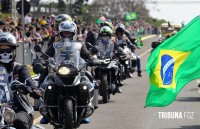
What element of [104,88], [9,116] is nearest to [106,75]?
[104,88]

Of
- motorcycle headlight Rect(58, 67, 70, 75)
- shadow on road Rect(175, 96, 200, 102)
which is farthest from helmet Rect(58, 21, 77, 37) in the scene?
shadow on road Rect(175, 96, 200, 102)

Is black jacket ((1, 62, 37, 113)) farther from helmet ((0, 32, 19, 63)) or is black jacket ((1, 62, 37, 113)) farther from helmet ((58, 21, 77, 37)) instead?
helmet ((58, 21, 77, 37))

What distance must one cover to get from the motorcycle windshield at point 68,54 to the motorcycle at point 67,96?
109 mm

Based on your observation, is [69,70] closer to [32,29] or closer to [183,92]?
[183,92]

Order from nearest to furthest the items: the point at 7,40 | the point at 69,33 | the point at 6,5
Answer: the point at 7,40, the point at 69,33, the point at 6,5

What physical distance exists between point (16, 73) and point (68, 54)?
3.73m

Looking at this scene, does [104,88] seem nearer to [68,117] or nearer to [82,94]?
[82,94]

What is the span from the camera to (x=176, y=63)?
13375 millimetres

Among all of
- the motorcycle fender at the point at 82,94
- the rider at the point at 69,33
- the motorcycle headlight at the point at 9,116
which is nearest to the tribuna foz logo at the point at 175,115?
the rider at the point at 69,33

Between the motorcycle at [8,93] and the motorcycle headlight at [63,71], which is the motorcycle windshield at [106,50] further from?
the motorcycle at [8,93]

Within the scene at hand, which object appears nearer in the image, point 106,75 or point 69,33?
point 69,33

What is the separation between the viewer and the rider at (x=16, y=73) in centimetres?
883

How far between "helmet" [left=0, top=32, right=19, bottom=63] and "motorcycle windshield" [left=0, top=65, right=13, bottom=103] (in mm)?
126

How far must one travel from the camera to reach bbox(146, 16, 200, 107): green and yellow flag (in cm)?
1302
